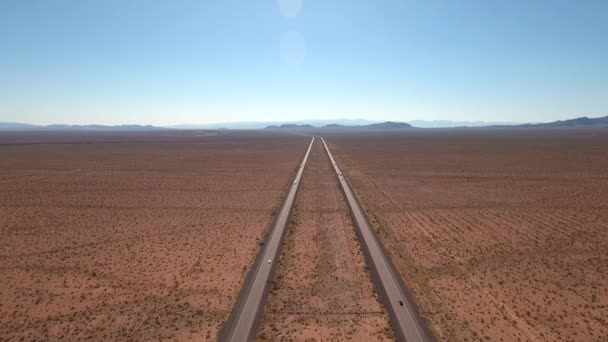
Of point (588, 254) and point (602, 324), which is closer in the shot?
point (602, 324)

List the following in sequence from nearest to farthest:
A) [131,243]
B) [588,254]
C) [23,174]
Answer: [588,254] < [131,243] < [23,174]

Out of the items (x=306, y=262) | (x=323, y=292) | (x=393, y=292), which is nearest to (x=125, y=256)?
(x=306, y=262)

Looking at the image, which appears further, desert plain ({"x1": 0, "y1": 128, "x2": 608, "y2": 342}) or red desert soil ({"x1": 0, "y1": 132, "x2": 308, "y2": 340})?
red desert soil ({"x1": 0, "y1": 132, "x2": 308, "y2": 340})

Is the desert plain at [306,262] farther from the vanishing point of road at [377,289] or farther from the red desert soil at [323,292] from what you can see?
the vanishing point of road at [377,289]

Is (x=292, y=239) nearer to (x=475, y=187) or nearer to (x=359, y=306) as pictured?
(x=359, y=306)

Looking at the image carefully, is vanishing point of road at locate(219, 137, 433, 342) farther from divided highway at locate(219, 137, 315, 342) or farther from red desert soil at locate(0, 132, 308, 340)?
red desert soil at locate(0, 132, 308, 340)

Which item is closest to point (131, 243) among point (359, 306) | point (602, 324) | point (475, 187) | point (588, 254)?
point (359, 306)

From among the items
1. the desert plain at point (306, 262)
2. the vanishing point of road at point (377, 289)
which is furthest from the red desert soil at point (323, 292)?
the vanishing point of road at point (377, 289)

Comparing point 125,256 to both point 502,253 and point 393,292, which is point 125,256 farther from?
point 502,253

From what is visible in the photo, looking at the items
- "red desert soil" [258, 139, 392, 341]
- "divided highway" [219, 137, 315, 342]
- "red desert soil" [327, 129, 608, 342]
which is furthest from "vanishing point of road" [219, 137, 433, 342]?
"red desert soil" [327, 129, 608, 342]
